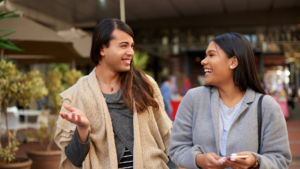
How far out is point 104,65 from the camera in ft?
6.73

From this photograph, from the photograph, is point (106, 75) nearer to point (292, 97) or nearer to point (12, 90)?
point (12, 90)

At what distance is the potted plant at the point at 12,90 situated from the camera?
3965 millimetres

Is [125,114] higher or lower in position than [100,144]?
higher

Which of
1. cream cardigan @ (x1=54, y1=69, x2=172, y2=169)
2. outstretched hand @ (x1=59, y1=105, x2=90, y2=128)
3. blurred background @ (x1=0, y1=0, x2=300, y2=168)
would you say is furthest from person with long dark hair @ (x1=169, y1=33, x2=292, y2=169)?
blurred background @ (x1=0, y1=0, x2=300, y2=168)

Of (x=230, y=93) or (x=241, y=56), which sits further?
(x=230, y=93)

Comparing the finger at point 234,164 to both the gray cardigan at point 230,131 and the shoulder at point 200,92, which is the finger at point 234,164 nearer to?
the gray cardigan at point 230,131

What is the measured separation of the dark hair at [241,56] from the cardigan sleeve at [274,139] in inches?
6.2

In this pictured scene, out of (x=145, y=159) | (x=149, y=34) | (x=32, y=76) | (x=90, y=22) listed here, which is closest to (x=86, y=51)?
(x=90, y=22)

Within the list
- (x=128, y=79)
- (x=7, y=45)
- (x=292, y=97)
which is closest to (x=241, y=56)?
(x=128, y=79)

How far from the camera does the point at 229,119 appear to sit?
1564mm

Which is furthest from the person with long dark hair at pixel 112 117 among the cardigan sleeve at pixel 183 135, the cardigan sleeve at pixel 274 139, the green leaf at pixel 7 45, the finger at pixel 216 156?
the green leaf at pixel 7 45

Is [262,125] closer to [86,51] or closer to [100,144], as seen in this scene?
[100,144]

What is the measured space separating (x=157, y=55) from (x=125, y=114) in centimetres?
1322

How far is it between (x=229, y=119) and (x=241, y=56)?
31cm
